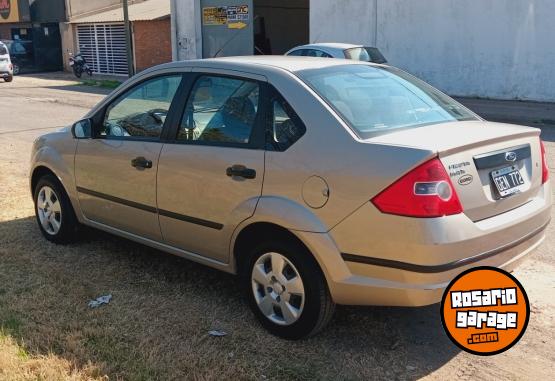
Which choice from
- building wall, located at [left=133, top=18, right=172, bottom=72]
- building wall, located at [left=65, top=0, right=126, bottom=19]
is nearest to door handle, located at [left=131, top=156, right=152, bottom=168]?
building wall, located at [left=133, top=18, right=172, bottom=72]

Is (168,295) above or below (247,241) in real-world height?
below

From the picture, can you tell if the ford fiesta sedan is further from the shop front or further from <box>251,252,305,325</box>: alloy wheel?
the shop front

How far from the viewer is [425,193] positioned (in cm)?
307

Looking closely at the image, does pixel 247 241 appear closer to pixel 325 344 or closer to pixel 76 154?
pixel 325 344

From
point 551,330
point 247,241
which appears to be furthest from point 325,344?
point 551,330

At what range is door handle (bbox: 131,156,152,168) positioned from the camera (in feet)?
14.1

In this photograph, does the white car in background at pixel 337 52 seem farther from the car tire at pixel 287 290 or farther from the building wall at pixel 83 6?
the building wall at pixel 83 6

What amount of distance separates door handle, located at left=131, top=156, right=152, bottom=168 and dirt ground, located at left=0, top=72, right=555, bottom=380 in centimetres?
87

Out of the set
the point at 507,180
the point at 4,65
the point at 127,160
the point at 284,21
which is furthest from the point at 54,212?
the point at 284,21

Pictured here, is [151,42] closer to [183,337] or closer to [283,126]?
[283,126]

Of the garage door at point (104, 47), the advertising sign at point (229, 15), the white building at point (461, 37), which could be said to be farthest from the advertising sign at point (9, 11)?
the white building at point (461, 37)

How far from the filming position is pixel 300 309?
358 cm

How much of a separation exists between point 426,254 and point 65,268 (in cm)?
297

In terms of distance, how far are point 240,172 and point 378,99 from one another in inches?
37.8
